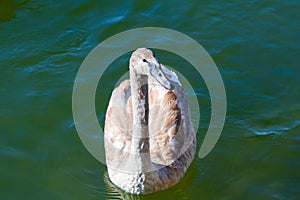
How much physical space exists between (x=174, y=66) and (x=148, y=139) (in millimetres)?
3087

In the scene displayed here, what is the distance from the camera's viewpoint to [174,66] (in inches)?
409

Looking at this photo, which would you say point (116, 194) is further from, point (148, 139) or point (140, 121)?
point (140, 121)

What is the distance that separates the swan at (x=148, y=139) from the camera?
7.57m

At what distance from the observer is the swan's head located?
21.0 ft

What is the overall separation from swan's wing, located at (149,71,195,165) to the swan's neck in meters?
0.37

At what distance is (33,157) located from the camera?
28.6ft

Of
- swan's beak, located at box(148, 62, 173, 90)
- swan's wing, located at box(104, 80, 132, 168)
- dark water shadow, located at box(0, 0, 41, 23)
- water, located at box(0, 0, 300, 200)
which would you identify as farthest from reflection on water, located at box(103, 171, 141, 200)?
dark water shadow, located at box(0, 0, 41, 23)

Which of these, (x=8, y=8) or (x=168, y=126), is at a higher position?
(x=8, y=8)

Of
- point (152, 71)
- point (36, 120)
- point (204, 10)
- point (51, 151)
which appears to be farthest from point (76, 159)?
point (204, 10)

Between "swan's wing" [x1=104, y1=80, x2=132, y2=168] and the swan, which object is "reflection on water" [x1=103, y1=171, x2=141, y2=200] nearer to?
the swan

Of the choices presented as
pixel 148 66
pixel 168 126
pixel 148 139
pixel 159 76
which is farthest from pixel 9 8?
pixel 159 76

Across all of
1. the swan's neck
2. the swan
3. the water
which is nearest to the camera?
the swan's neck

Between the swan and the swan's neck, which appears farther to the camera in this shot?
the swan

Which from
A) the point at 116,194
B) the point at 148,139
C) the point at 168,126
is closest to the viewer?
the point at 148,139
